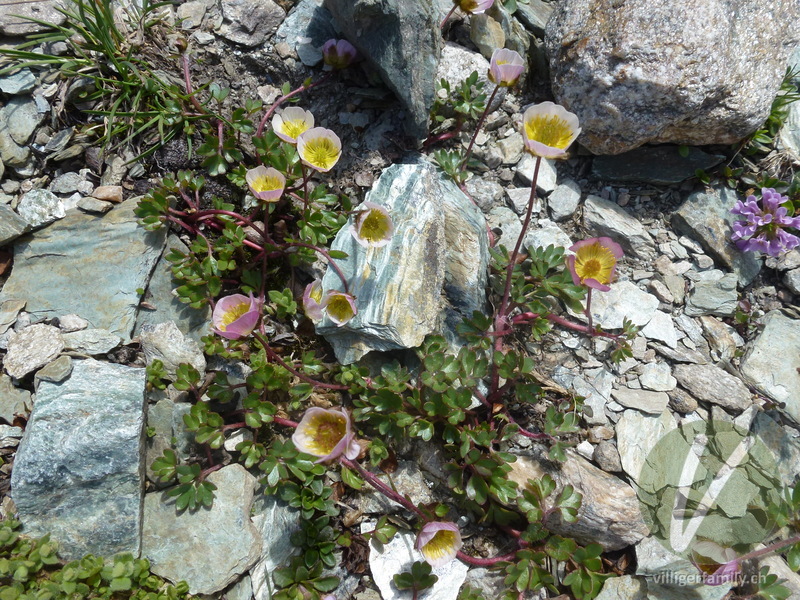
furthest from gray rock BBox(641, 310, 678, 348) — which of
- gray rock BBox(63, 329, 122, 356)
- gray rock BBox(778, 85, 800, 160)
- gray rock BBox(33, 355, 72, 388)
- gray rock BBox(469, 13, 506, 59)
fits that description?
gray rock BBox(33, 355, 72, 388)

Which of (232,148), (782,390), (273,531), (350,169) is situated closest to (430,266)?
(350,169)

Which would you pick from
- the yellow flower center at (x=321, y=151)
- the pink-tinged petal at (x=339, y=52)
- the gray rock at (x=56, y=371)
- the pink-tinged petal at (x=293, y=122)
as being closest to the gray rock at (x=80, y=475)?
the gray rock at (x=56, y=371)

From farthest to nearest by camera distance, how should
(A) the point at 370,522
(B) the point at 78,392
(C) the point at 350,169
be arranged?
1. (C) the point at 350,169
2. (A) the point at 370,522
3. (B) the point at 78,392

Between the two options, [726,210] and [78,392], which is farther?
[726,210]

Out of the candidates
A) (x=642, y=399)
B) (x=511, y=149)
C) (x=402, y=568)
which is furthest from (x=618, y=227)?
(x=402, y=568)

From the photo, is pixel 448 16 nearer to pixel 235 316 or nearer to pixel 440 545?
pixel 235 316

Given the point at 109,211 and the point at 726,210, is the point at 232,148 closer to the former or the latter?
the point at 109,211

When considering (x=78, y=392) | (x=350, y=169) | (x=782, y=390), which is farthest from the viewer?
(x=350, y=169)
